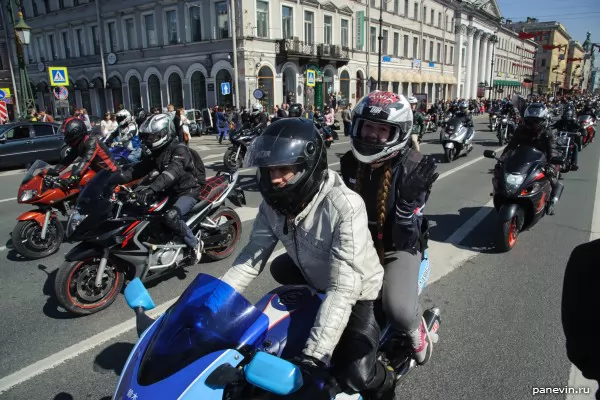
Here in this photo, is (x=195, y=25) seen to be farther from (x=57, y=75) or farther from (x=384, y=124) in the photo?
(x=384, y=124)

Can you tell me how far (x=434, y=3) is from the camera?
51.1m

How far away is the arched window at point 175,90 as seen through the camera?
32.2 m

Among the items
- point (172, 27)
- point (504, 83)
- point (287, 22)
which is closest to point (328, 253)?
point (287, 22)

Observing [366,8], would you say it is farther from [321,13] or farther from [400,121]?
[400,121]

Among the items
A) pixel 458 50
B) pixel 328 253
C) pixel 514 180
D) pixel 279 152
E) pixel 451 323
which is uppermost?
pixel 458 50

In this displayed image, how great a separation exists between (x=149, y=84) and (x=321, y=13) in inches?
595

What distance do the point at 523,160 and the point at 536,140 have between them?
760 millimetres

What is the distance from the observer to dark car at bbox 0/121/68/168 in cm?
1228

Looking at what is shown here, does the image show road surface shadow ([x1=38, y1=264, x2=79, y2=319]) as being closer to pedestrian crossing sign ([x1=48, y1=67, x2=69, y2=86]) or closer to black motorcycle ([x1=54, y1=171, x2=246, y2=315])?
black motorcycle ([x1=54, y1=171, x2=246, y2=315])

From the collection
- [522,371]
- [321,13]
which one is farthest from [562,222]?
[321,13]

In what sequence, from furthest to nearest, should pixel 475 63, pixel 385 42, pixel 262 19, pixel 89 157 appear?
pixel 475 63 < pixel 385 42 < pixel 262 19 < pixel 89 157

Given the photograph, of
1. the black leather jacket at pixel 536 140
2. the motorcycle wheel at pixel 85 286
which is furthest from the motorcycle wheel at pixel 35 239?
the black leather jacket at pixel 536 140

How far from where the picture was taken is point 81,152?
5844mm

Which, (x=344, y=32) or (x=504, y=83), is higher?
(x=344, y=32)
